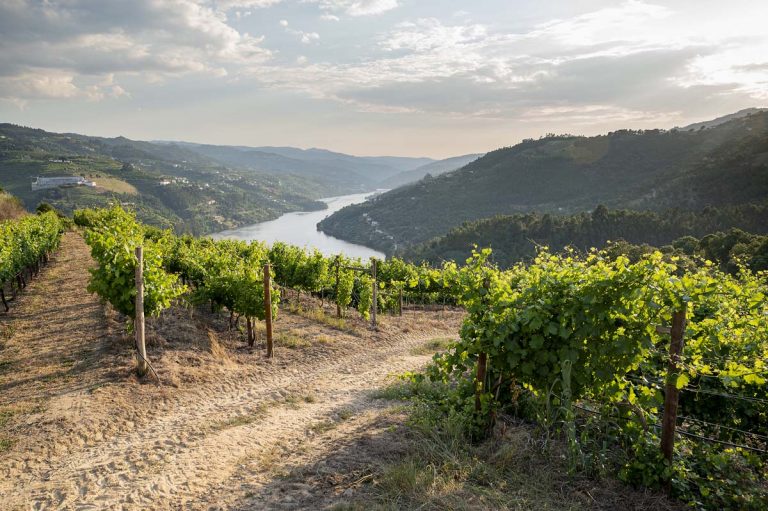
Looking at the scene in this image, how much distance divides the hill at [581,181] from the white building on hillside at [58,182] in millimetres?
70149

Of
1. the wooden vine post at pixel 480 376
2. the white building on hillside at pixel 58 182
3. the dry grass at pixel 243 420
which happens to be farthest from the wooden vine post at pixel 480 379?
the white building on hillside at pixel 58 182

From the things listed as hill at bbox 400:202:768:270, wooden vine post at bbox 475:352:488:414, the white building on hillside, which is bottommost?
hill at bbox 400:202:768:270

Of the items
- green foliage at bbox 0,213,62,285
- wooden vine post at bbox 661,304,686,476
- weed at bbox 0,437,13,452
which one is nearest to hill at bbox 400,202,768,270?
green foliage at bbox 0,213,62,285

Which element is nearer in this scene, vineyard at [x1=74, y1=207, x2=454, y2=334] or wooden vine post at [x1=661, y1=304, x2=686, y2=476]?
wooden vine post at [x1=661, y1=304, x2=686, y2=476]

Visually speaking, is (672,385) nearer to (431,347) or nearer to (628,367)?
(628,367)

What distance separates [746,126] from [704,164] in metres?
37.2

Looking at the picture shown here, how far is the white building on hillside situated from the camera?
113 metres

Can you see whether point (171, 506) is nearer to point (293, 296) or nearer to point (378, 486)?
point (378, 486)

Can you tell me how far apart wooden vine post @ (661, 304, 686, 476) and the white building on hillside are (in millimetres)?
141473

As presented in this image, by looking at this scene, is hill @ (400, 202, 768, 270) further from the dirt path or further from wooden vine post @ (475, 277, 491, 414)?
wooden vine post @ (475, 277, 491, 414)

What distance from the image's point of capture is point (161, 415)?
704 centimetres

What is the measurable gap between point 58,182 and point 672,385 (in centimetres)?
14762

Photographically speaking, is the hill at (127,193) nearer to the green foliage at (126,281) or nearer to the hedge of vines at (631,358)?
the green foliage at (126,281)

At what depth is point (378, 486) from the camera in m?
4.80
